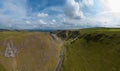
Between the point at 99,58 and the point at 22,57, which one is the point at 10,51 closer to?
the point at 22,57

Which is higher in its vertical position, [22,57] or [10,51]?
[10,51]

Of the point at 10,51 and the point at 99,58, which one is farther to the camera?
the point at 99,58

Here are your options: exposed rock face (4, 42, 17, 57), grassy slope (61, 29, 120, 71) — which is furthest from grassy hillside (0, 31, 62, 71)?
grassy slope (61, 29, 120, 71)

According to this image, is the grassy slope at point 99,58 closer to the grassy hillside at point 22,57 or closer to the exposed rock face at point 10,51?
the grassy hillside at point 22,57

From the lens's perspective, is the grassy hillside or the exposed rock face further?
the exposed rock face

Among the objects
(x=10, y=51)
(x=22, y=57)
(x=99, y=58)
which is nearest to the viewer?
(x=22, y=57)

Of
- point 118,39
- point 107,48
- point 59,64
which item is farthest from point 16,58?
point 118,39

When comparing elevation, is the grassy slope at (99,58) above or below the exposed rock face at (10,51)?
below

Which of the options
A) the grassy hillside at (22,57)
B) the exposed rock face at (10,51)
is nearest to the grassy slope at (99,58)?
the grassy hillside at (22,57)

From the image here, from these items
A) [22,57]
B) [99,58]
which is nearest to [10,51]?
[22,57]

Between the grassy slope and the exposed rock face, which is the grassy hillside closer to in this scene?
the exposed rock face

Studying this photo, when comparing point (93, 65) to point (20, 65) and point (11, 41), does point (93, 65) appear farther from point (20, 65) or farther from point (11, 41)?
point (11, 41)

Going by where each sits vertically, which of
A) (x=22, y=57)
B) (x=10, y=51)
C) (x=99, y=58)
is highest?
(x=10, y=51)
